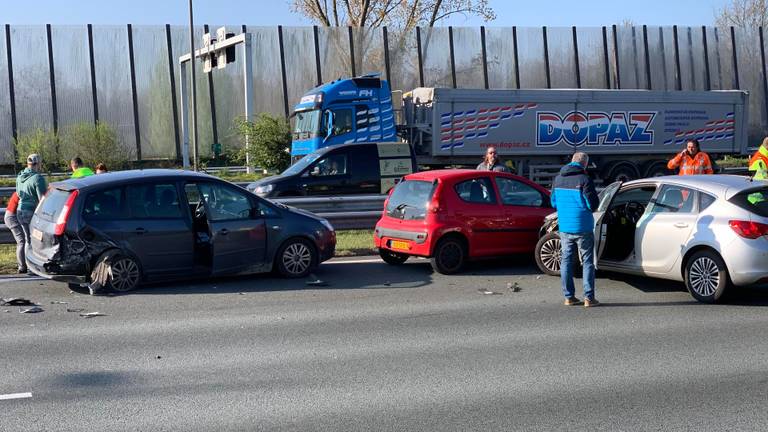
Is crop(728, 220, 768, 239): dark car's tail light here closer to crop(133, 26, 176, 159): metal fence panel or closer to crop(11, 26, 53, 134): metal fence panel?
crop(133, 26, 176, 159): metal fence panel

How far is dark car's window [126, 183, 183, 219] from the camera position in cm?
1076

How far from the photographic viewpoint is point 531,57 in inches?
1751

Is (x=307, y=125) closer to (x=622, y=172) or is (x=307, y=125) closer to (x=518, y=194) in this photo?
(x=622, y=172)

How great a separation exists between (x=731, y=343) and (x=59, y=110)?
35681 millimetres

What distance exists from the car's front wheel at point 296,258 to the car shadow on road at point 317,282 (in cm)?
11

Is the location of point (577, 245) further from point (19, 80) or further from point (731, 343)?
point (19, 80)

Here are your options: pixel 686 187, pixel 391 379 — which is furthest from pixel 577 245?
pixel 391 379

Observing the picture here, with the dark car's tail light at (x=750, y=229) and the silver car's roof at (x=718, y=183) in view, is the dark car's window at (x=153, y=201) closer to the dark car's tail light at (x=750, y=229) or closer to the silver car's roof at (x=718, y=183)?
the silver car's roof at (x=718, y=183)

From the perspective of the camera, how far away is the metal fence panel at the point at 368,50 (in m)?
42.9

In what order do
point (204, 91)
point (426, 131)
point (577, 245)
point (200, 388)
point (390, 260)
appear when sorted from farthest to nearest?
point (204, 91) → point (426, 131) → point (390, 260) → point (577, 245) → point (200, 388)

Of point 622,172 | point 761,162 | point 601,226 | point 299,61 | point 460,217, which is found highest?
point 299,61

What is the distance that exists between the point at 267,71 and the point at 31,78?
1029cm

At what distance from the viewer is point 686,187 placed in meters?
10.3

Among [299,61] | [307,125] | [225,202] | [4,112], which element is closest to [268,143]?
[307,125]
